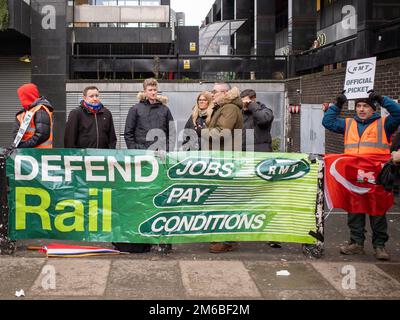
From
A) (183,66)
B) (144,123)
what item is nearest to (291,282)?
(144,123)

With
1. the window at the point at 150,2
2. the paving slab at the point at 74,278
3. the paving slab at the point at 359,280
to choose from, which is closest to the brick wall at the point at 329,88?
the paving slab at the point at 359,280

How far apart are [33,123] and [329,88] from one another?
32.3ft

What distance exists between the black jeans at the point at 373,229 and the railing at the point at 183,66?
14547mm

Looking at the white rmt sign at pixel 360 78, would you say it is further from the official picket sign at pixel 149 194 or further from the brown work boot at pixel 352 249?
the brown work boot at pixel 352 249

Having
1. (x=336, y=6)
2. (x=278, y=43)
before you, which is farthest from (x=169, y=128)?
(x=278, y=43)

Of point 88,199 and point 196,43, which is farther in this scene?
point 196,43

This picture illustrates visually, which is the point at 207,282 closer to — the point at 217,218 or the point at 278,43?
the point at 217,218

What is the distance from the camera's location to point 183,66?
2117cm

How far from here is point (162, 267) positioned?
20.6ft

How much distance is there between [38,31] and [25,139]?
14.9m

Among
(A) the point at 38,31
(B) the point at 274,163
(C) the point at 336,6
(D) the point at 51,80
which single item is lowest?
(B) the point at 274,163

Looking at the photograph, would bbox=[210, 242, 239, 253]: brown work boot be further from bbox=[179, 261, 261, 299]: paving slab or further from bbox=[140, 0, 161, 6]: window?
bbox=[140, 0, 161, 6]: window

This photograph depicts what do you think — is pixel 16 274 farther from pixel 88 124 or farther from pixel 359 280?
pixel 359 280

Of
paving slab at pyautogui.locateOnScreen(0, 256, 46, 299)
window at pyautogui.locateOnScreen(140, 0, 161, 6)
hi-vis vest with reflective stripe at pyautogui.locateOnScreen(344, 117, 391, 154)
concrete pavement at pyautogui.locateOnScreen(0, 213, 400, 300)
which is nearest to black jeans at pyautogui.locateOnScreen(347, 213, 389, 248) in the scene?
concrete pavement at pyautogui.locateOnScreen(0, 213, 400, 300)
